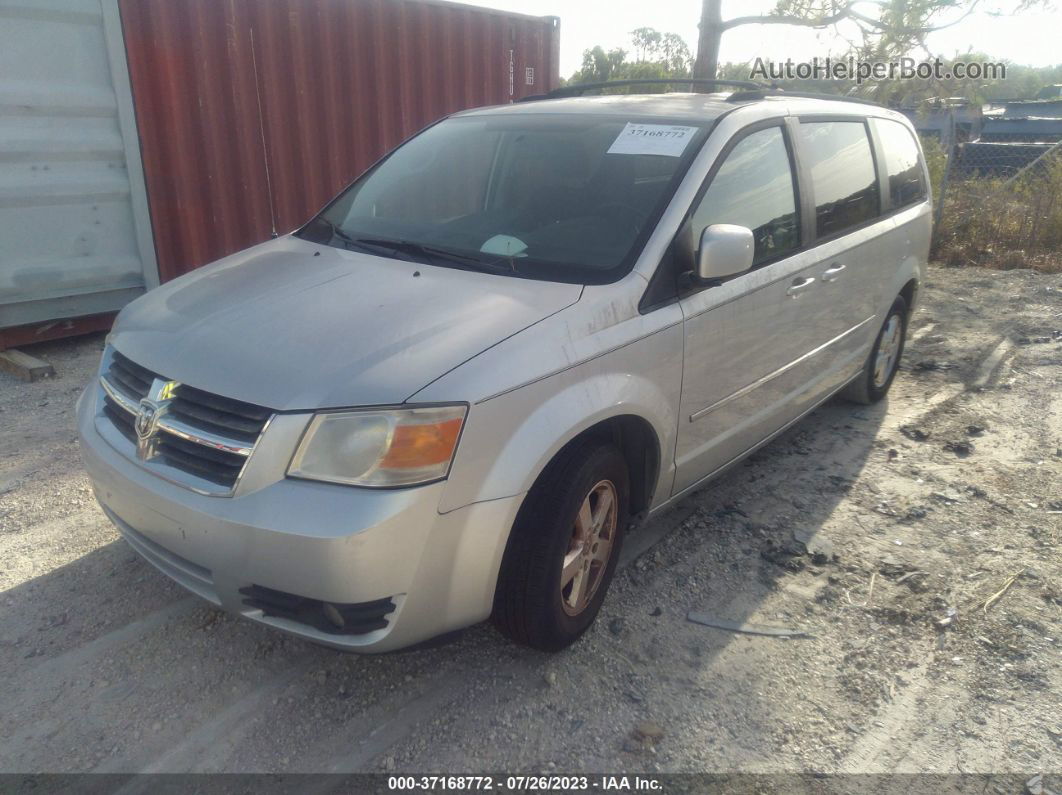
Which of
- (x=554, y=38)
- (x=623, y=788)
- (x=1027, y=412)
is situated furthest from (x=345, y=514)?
(x=554, y=38)

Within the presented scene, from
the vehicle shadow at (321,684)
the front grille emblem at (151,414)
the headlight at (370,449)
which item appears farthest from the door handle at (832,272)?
the front grille emblem at (151,414)

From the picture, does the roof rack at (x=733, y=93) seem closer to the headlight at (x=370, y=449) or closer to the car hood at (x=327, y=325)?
the car hood at (x=327, y=325)

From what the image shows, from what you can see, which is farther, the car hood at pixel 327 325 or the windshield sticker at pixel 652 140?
the windshield sticker at pixel 652 140

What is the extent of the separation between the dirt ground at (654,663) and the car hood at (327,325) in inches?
39.2

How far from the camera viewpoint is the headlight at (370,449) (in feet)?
7.22

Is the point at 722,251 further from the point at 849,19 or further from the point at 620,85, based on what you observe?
the point at 849,19

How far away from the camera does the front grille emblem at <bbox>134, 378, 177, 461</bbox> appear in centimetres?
245

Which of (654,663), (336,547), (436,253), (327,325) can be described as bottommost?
(654,663)

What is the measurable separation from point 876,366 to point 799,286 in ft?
5.78

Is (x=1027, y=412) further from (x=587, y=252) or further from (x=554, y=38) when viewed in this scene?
(x=554, y=38)

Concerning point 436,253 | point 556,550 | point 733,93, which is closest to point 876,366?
point 733,93

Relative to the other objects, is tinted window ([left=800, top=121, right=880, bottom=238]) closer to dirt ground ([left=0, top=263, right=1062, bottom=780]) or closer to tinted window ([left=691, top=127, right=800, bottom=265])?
tinted window ([left=691, top=127, right=800, bottom=265])

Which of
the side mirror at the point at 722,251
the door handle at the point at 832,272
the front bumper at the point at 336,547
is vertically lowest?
the front bumper at the point at 336,547

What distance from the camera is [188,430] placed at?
2.37 meters
